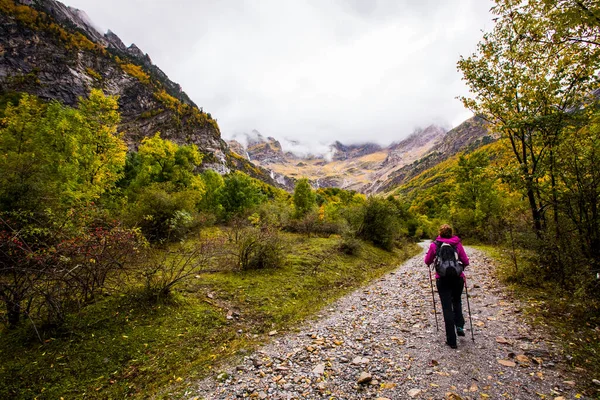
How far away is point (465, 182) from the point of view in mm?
34406

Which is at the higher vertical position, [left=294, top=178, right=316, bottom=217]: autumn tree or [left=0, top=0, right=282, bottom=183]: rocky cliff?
[left=0, top=0, right=282, bottom=183]: rocky cliff

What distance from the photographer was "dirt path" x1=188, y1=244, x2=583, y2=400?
4.82 meters

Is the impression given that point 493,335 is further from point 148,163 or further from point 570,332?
point 148,163

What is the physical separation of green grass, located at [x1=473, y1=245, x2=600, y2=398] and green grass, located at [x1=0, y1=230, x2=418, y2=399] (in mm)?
7404

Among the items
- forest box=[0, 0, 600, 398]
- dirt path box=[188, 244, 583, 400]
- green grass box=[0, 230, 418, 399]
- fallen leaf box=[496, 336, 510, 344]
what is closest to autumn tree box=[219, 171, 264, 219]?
forest box=[0, 0, 600, 398]

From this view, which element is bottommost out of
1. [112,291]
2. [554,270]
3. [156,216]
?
[554,270]

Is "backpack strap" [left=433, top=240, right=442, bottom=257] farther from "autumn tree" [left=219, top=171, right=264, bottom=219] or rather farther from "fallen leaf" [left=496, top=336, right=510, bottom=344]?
"autumn tree" [left=219, top=171, right=264, bottom=219]

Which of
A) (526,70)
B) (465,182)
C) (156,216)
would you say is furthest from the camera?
(465,182)

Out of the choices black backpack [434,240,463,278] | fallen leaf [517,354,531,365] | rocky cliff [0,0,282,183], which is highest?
rocky cliff [0,0,282,183]

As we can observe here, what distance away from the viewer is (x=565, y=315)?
7359mm

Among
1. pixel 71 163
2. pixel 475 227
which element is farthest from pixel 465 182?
pixel 71 163

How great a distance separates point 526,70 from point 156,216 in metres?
22.9

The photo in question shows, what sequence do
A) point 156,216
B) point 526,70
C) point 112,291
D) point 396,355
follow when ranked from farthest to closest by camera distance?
1. point 156,216
2. point 526,70
3. point 112,291
4. point 396,355

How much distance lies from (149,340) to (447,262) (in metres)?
8.87
